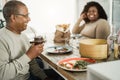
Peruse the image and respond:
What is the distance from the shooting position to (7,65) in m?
1.42

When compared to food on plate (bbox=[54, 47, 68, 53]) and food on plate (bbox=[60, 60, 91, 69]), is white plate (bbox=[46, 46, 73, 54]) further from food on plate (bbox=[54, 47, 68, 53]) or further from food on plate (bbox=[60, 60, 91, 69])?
food on plate (bbox=[60, 60, 91, 69])

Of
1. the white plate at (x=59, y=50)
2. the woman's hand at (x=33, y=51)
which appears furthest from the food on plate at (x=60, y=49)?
the woman's hand at (x=33, y=51)

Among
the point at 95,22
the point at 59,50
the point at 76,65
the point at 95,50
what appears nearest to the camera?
the point at 76,65

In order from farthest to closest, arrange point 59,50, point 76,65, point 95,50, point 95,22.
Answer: point 95,22, point 59,50, point 95,50, point 76,65

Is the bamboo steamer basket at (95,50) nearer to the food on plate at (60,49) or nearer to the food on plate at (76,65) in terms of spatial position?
the food on plate at (76,65)

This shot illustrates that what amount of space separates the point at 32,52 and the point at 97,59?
0.48 metres

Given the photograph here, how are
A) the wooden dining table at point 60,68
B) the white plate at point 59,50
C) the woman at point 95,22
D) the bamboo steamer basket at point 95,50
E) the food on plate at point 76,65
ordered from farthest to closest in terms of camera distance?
the woman at point 95,22, the white plate at point 59,50, the bamboo steamer basket at point 95,50, the food on plate at point 76,65, the wooden dining table at point 60,68

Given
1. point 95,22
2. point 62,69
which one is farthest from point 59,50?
point 95,22

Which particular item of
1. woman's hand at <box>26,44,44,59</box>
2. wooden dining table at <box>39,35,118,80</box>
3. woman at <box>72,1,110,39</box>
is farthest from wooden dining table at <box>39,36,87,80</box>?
woman at <box>72,1,110,39</box>

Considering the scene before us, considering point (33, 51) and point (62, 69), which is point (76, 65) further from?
point (33, 51)

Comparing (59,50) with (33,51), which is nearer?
(33,51)

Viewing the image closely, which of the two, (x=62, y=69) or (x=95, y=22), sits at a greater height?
(x=95, y=22)

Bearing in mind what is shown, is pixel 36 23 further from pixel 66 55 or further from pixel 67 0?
pixel 66 55

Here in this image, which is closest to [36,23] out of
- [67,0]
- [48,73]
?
[67,0]
